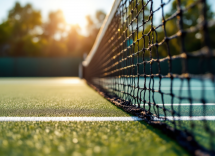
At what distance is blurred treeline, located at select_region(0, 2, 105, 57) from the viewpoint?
88.3ft

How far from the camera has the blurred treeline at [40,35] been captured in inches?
1060

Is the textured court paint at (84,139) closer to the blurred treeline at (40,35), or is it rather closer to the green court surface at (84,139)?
the green court surface at (84,139)

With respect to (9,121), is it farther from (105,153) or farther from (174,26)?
(174,26)

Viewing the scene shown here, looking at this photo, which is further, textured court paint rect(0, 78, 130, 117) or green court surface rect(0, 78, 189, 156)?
textured court paint rect(0, 78, 130, 117)

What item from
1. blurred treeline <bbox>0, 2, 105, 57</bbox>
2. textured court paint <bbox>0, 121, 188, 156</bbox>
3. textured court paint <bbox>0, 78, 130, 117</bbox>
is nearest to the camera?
textured court paint <bbox>0, 121, 188, 156</bbox>

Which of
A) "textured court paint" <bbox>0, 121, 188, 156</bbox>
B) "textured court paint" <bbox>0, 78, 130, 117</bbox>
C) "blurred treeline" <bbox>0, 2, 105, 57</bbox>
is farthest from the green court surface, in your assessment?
"blurred treeline" <bbox>0, 2, 105, 57</bbox>

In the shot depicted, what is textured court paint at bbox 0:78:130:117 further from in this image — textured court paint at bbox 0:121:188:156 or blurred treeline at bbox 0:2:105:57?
blurred treeline at bbox 0:2:105:57

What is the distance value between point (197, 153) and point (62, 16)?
36359 mm

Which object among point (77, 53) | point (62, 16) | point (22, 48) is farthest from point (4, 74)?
point (62, 16)

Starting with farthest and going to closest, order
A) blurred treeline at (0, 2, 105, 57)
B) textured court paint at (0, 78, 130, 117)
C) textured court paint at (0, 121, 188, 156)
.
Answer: blurred treeline at (0, 2, 105, 57)
textured court paint at (0, 78, 130, 117)
textured court paint at (0, 121, 188, 156)

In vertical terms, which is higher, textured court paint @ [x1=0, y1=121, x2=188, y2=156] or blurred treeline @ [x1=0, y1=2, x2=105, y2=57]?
blurred treeline @ [x1=0, y1=2, x2=105, y2=57]

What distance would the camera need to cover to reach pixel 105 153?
0.94 meters

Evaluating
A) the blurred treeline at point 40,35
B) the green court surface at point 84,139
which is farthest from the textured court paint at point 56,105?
the blurred treeline at point 40,35

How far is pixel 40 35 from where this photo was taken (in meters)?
32.2
